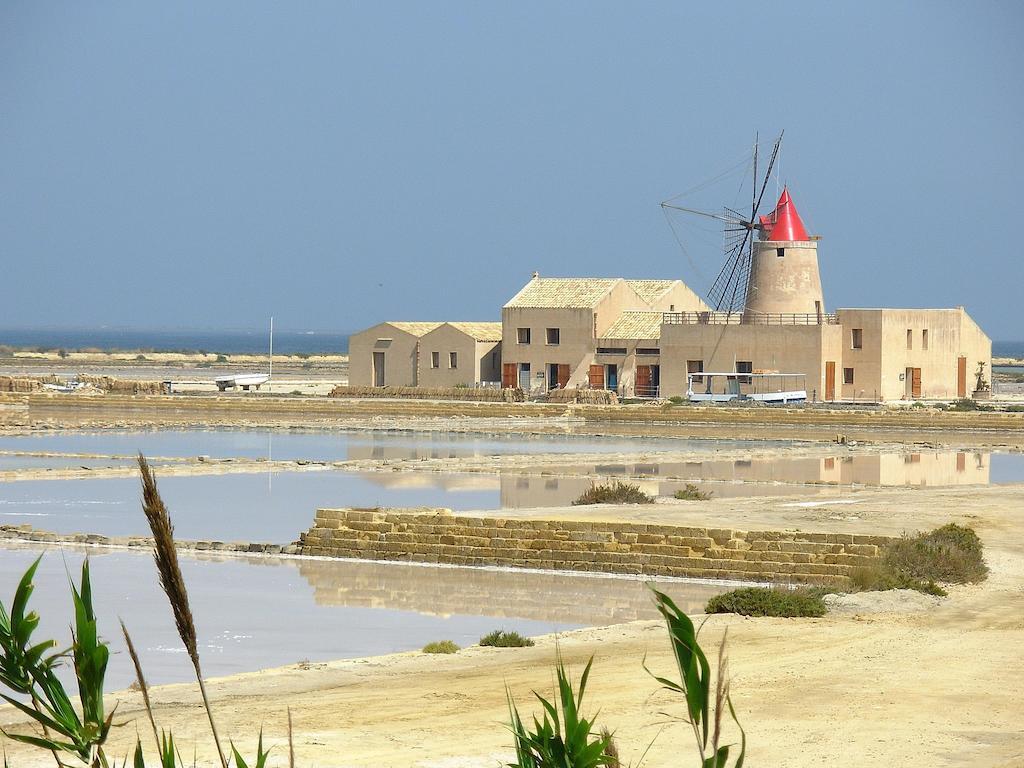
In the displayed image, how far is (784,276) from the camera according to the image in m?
40.1

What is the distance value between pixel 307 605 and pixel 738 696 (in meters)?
4.89

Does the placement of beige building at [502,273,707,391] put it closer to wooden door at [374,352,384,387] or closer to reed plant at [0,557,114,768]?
wooden door at [374,352,384,387]

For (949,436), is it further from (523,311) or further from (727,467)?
(523,311)

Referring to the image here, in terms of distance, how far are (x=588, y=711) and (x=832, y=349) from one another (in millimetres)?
32067

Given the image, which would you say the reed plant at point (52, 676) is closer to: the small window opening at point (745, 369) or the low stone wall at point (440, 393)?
the small window opening at point (745, 369)

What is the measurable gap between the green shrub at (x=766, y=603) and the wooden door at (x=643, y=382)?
3031 centimetres

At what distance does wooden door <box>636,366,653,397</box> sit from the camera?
41.8 metres

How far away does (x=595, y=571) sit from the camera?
46.0 ft

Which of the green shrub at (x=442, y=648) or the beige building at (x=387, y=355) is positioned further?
the beige building at (x=387, y=355)

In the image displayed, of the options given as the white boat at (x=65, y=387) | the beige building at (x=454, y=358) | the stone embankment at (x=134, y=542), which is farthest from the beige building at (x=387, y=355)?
the stone embankment at (x=134, y=542)

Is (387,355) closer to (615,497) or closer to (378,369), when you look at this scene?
(378,369)

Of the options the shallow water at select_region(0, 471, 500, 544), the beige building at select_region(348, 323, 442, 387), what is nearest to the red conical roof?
the beige building at select_region(348, 323, 442, 387)

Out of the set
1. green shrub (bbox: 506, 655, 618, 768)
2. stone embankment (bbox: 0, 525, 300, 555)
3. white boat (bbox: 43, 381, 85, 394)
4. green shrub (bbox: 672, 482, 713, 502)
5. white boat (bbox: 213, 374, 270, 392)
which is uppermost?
white boat (bbox: 213, 374, 270, 392)

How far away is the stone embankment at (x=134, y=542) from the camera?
1520 cm
